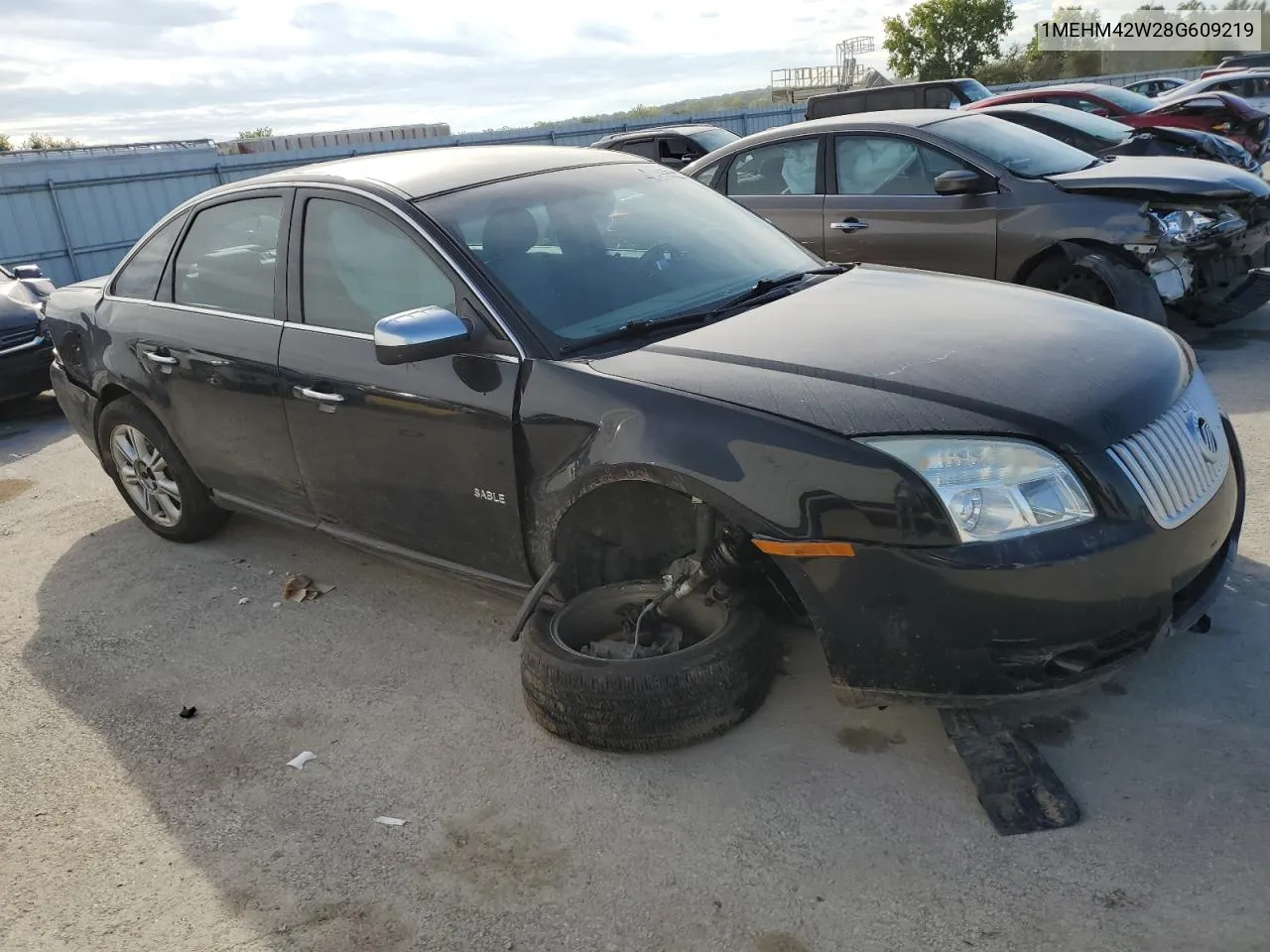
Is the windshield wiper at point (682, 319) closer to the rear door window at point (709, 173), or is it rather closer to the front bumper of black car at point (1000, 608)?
the front bumper of black car at point (1000, 608)

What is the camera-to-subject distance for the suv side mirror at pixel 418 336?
3.12 metres

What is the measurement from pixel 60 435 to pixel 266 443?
4528 mm

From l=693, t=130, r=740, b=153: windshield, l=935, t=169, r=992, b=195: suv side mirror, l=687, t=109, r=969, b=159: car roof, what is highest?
l=687, t=109, r=969, b=159: car roof

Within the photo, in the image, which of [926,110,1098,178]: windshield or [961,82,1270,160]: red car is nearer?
[926,110,1098,178]: windshield

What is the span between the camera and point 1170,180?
20.6 ft

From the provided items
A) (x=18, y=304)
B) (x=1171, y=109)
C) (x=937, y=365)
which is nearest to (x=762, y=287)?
(x=937, y=365)

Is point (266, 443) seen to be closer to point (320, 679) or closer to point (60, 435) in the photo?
point (320, 679)

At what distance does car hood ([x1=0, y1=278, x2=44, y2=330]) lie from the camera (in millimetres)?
8094

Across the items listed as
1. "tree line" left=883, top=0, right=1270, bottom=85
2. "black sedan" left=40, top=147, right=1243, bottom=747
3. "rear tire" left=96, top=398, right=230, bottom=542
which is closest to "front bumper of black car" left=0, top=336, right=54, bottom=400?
"rear tire" left=96, top=398, right=230, bottom=542

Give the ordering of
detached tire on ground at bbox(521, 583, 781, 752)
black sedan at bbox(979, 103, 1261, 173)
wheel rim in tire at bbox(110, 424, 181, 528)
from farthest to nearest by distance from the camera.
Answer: black sedan at bbox(979, 103, 1261, 173) → wheel rim in tire at bbox(110, 424, 181, 528) → detached tire on ground at bbox(521, 583, 781, 752)

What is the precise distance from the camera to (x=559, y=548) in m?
3.29

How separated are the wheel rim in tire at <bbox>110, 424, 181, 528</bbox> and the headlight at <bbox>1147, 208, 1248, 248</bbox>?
5600 millimetres

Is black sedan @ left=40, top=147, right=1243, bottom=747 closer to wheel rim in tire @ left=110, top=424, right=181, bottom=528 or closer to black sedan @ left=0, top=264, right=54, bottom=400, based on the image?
wheel rim in tire @ left=110, top=424, right=181, bottom=528

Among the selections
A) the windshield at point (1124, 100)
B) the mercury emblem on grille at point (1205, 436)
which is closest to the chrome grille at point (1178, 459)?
the mercury emblem on grille at point (1205, 436)
